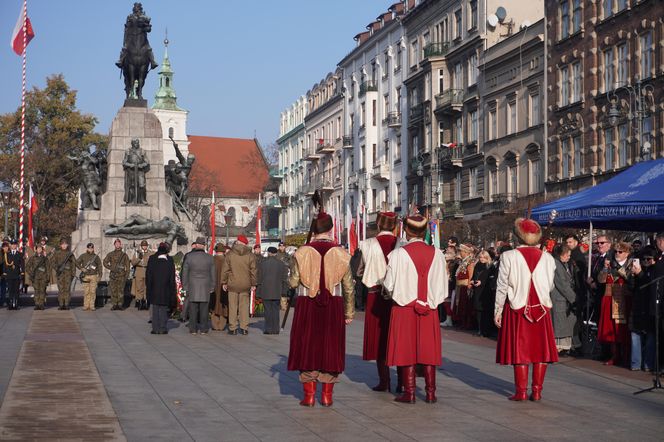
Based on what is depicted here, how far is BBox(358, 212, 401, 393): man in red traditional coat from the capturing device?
35.3 ft

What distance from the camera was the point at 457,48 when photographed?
184 feet

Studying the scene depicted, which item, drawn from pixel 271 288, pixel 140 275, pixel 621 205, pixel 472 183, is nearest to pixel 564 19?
pixel 472 183

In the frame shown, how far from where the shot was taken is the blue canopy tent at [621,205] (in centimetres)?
1562

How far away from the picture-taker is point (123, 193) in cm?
3294

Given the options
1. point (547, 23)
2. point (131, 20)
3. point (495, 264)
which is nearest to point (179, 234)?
point (131, 20)

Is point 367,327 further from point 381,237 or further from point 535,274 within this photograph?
point 535,274

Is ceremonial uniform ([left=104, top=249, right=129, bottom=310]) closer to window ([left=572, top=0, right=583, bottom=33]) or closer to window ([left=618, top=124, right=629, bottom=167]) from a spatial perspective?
window ([left=618, top=124, right=629, bottom=167])

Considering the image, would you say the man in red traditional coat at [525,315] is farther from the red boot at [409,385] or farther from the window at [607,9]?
the window at [607,9]

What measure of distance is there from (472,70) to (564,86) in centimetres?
1175

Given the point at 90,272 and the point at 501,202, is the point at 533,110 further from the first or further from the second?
Answer: the point at 90,272

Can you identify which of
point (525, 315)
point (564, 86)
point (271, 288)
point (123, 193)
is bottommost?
point (525, 315)

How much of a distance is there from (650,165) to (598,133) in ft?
78.2

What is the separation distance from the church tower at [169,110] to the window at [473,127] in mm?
74035

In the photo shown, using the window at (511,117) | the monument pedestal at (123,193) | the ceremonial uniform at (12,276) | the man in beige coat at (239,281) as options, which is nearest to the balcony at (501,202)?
the window at (511,117)
